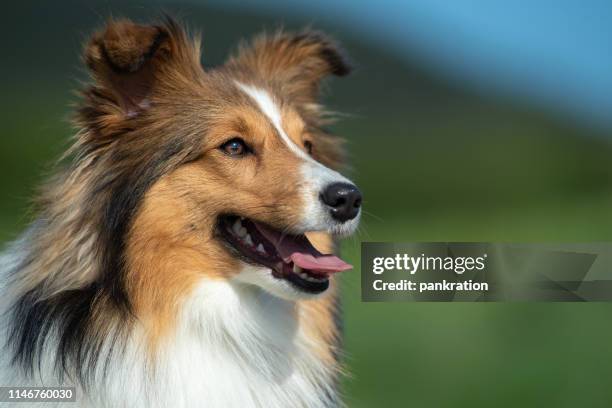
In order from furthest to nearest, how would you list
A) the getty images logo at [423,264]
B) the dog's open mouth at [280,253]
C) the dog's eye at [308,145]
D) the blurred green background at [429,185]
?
the blurred green background at [429,185] < the getty images logo at [423,264] < the dog's eye at [308,145] < the dog's open mouth at [280,253]

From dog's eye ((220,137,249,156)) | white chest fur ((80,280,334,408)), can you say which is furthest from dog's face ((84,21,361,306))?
white chest fur ((80,280,334,408))

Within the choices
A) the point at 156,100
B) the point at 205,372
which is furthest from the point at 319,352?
the point at 156,100

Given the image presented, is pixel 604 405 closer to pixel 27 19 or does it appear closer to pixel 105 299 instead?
pixel 105 299

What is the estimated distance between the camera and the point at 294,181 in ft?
10.4

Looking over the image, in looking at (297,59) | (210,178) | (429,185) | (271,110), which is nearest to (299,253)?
(210,178)

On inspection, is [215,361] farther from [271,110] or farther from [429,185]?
[429,185]

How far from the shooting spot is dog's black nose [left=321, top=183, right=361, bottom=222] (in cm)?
307

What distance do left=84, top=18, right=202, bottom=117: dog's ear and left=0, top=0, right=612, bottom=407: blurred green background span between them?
6.6 inches

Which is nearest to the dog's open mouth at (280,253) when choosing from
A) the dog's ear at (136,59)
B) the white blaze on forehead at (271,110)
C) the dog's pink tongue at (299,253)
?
the dog's pink tongue at (299,253)

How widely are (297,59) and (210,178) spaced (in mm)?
1106

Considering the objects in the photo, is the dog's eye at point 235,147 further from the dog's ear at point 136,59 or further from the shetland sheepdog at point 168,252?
the dog's ear at point 136,59

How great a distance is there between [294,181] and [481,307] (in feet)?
13.8

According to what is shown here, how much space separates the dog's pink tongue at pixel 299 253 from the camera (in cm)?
322

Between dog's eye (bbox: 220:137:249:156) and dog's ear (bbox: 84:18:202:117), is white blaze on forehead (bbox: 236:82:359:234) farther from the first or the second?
dog's ear (bbox: 84:18:202:117)
